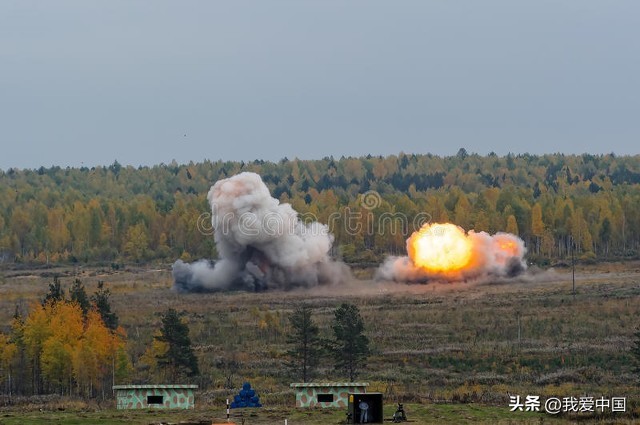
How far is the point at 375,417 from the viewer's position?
4816 cm

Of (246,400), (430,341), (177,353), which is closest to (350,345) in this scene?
(177,353)

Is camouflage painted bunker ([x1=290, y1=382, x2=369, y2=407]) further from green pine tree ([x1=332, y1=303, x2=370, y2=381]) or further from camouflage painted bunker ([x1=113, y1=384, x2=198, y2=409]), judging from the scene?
green pine tree ([x1=332, y1=303, x2=370, y2=381])

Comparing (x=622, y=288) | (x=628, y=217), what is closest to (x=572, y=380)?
(x=622, y=288)

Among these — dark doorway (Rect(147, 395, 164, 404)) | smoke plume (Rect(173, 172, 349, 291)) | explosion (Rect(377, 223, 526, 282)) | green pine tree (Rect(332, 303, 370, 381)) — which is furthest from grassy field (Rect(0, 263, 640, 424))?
smoke plume (Rect(173, 172, 349, 291))

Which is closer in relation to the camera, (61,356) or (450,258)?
(61,356)

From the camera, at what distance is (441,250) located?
125m

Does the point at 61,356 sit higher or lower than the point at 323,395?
higher

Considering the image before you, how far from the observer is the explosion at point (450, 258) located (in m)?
125

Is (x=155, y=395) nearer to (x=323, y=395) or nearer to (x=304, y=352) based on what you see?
(x=323, y=395)

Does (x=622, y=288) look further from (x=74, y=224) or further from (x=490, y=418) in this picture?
(x=74, y=224)

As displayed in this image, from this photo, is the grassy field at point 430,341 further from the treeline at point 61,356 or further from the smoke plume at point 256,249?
the treeline at point 61,356

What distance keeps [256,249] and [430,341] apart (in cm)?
4318

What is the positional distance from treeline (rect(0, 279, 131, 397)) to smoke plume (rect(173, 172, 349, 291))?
4853 cm

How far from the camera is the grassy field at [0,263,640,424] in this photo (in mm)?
54531
